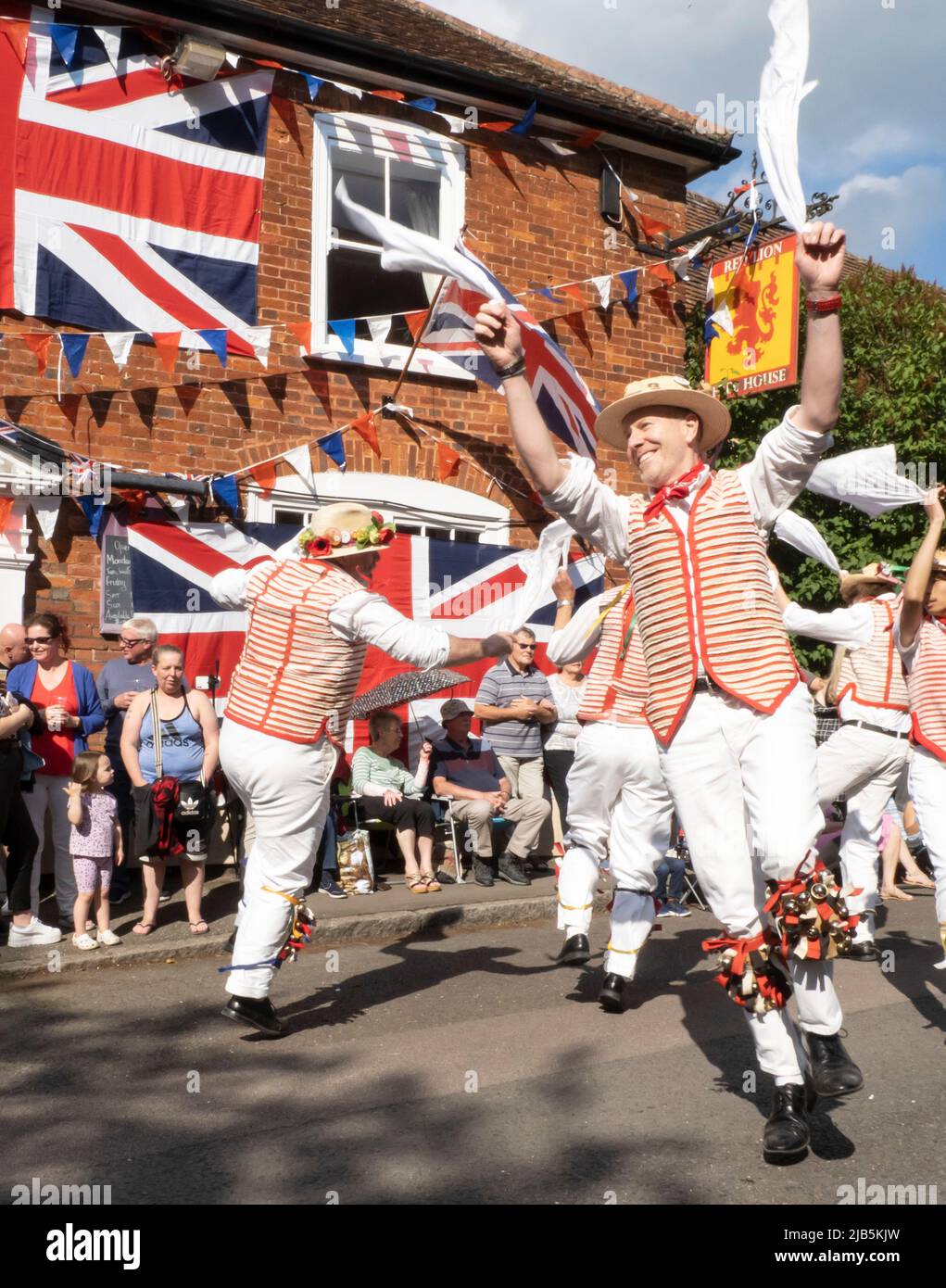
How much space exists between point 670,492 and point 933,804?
2.54 meters

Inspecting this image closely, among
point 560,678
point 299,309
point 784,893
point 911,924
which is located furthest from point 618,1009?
point 299,309

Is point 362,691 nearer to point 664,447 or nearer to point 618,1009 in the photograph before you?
point 618,1009

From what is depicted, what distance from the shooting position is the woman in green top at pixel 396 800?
31.3ft

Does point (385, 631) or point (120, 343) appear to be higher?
point (120, 343)

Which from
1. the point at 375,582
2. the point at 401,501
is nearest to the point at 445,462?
the point at 401,501

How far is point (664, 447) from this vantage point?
4.26 meters

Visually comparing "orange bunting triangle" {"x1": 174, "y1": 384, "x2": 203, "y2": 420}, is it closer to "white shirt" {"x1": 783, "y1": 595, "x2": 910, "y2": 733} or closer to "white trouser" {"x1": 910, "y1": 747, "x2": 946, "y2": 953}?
"white shirt" {"x1": 783, "y1": 595, "x2": 910, "y2": 733}


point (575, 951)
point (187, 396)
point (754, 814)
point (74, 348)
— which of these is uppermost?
point (74, 348)

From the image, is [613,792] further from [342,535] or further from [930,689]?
[342,535]

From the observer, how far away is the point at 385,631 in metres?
5.42

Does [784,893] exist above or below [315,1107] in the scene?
above

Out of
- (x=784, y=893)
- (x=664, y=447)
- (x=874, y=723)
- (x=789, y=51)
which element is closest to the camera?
(x=789, y=51)

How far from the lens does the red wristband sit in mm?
3564

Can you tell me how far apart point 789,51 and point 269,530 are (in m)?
7.47
